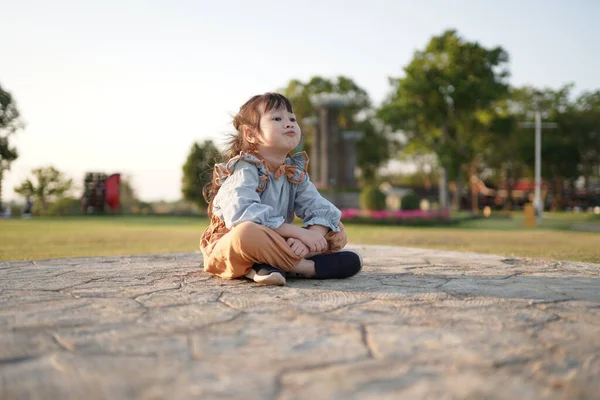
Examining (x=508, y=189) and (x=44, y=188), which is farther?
(x=508, y=189)

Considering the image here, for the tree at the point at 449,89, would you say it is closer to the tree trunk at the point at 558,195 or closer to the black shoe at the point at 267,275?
the tree trunk at the point at 558,195

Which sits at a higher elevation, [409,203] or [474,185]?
[474,185]

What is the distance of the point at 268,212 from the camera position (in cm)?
309

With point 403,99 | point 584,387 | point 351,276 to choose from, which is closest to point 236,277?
point 351,276

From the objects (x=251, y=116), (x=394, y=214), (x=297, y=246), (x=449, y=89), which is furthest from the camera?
(x=449, y=89)

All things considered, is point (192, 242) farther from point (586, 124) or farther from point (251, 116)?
point (586, 124)

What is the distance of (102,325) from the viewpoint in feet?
6.54

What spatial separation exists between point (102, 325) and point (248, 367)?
779 mm

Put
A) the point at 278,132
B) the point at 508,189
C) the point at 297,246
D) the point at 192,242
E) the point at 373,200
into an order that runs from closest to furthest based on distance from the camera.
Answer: the point at 297,246, the point at 278,132, the point at 192,242, the point at 373,200, the point at 508,189

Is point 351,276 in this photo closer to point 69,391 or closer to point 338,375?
point 338,375

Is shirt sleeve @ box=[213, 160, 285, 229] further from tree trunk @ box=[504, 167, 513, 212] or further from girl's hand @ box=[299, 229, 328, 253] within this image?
tree trunk @ box=[504, 167, 513, 212]

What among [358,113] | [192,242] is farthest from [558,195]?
[192,242]

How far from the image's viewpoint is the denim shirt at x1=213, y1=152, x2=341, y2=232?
3062 mm

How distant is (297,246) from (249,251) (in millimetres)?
289
